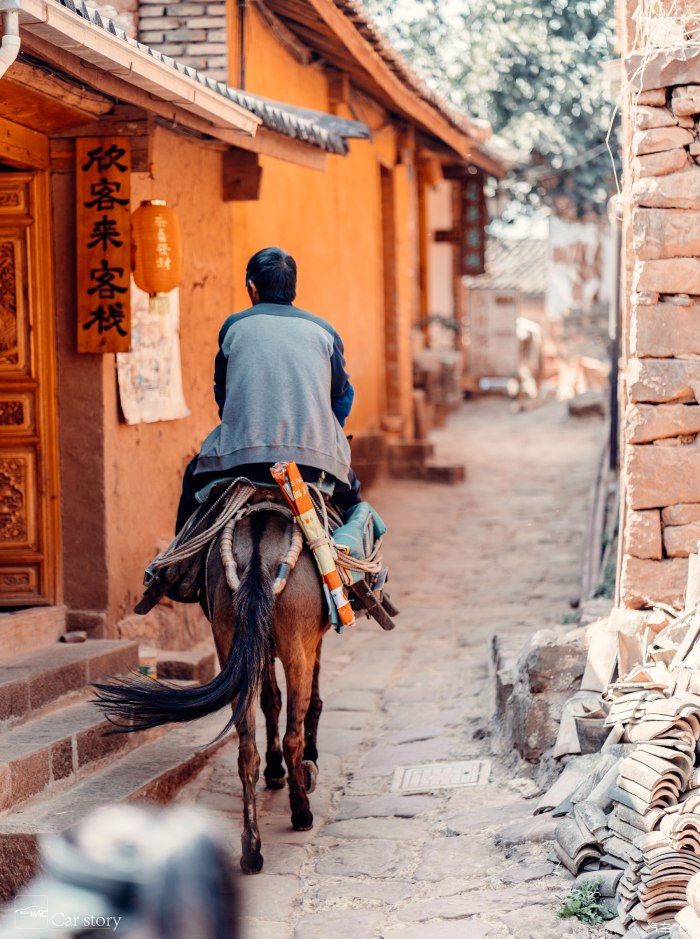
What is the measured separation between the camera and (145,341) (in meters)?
6.97

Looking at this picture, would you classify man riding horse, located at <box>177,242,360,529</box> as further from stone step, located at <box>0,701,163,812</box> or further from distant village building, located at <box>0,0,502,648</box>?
distant village building, located at <box>0,0,502,648</box>

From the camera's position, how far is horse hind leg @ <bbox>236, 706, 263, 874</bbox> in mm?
4625

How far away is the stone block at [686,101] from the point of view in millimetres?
5496

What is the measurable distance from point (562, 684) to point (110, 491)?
2.54m

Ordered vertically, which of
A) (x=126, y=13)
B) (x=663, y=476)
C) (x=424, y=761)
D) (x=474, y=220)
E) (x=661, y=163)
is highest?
(x=126, y=13)

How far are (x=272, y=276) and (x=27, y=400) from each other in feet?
5.47

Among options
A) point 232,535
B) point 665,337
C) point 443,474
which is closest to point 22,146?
point 232,535

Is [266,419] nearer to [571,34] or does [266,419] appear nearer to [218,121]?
[218,121]

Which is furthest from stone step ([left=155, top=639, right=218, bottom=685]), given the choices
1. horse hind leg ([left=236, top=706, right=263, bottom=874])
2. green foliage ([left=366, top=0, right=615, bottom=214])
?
green foliage ([left=366, top=0, right=615, bottom=214])

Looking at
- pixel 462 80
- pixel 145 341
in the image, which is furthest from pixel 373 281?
pixel 462 80

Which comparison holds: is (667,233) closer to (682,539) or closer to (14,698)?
(682,539)

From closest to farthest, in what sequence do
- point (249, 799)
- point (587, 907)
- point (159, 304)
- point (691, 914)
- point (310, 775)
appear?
1. point (691, 914)
2. point (587, 907)
3. point (249, 799)
4. point (310, 775)
5. point (159, 304)

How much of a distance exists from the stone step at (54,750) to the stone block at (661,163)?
3.36 meters

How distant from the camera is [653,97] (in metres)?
5.55
